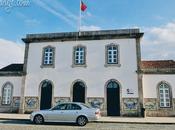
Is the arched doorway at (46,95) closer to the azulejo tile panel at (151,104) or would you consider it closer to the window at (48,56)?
the window at (48,56)

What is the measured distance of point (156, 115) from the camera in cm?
2059

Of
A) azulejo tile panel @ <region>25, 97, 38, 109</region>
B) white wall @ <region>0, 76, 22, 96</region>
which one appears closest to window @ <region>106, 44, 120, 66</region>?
azulejo tile panel @ <region>25, 97, 38, 109</region>

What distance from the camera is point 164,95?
2089 centimetres

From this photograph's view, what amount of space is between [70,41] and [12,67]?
8269 millimetres

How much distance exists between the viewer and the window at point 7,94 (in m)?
23.3

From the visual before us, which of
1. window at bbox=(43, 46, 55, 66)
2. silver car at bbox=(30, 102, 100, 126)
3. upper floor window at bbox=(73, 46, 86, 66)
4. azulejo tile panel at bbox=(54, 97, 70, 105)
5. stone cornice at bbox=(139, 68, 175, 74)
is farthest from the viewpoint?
window at bbox=(43, 46, 55, 66)

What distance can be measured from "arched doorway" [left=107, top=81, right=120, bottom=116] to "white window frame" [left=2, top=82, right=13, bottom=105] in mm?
10679

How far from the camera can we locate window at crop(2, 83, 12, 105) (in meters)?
23.3

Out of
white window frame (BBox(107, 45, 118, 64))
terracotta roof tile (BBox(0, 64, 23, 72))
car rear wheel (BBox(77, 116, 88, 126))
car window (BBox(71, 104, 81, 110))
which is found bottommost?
car rear wheel (BBox(77, 116, 88, 126))

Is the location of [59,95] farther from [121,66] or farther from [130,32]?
[130,32]

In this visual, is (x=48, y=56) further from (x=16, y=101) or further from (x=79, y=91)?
(x=16, y=101)

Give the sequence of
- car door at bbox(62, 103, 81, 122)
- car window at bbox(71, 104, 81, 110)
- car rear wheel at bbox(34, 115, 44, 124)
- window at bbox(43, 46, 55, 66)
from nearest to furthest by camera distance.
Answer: car door at bbox(62, 103, 81, 122)
car window at bbox(71, 104, 81, 110)
car rear wheel at bbox(34, 115, 44, 124)
window at bbox(43, 46, 55, 66)

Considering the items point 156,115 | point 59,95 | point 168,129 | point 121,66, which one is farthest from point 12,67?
point 168,129

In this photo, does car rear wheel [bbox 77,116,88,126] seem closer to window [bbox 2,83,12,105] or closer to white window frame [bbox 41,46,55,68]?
white window frame [bbox 41,46,55,68]
